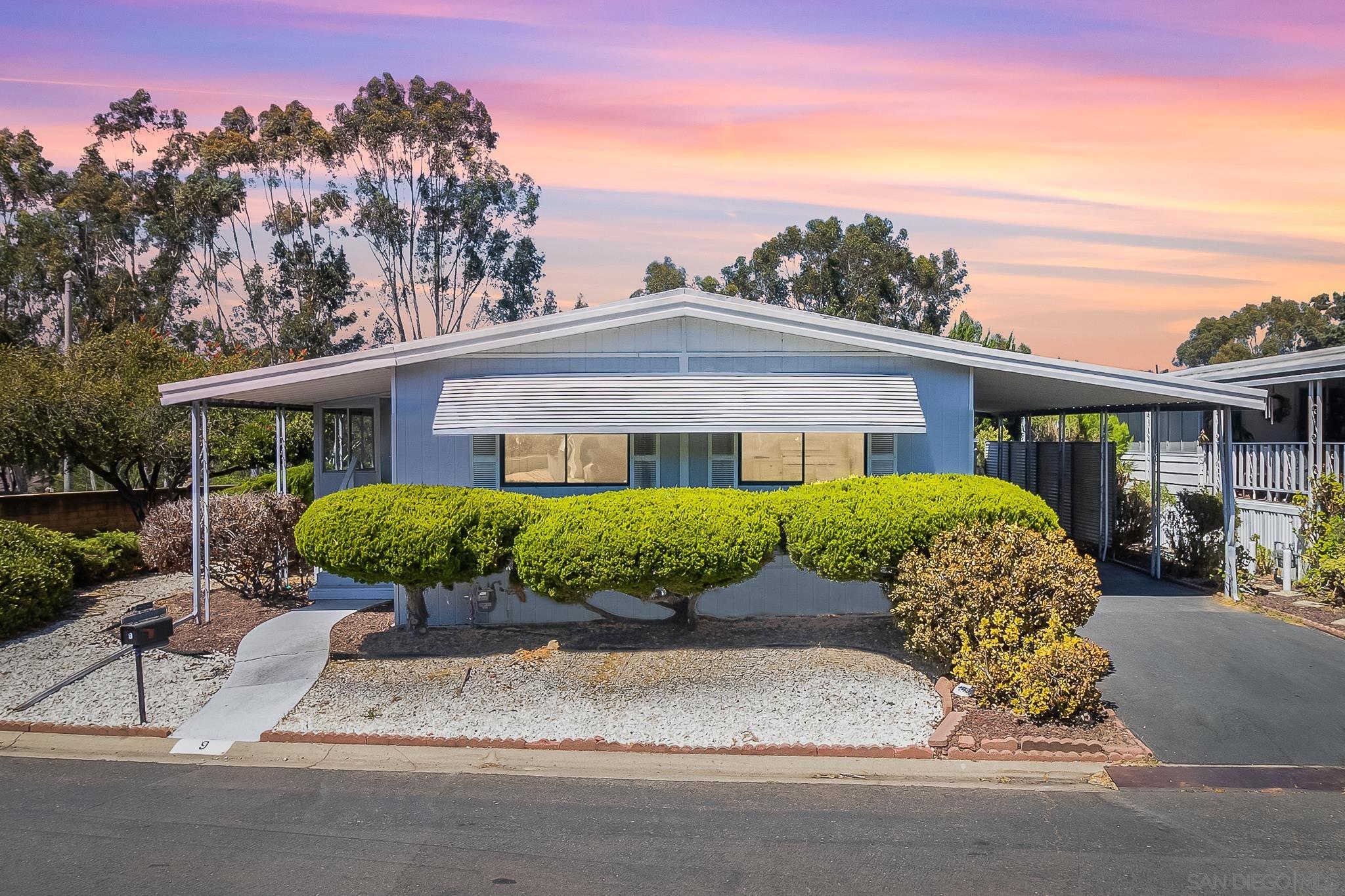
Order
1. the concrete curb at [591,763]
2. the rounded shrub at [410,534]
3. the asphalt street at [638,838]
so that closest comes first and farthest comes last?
1. the asphalt street at [638,838]
2. the concrete curb at [591,763]
3. the rounded shrub at [410,534]

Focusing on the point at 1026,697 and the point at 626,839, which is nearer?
the point at 626,839

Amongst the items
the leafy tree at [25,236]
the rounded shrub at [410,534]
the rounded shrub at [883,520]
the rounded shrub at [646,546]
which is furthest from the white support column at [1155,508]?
the leafy tree at [25,236]

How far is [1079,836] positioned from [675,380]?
22.4ft

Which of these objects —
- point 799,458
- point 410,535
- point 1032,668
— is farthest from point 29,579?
point 1032,668

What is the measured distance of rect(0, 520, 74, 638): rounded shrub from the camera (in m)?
11.4

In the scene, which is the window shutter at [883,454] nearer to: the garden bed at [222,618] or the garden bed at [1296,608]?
the garden bed at [1296,608]

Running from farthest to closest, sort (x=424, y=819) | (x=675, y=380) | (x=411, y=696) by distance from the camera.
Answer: (x=675, y=380) → (x=411, y=696) → (x=424, y=819)

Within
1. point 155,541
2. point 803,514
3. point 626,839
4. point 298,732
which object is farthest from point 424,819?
point 155,541

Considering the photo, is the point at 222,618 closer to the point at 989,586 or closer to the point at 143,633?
the point at 143,633

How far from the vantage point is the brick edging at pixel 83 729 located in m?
8.77

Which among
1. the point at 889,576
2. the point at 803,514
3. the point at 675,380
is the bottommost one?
the point at 889,576

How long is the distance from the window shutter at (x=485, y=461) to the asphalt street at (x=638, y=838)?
15.6 feet

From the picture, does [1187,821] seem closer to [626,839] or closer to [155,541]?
[626,839]

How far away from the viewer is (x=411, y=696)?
9.32 metres
